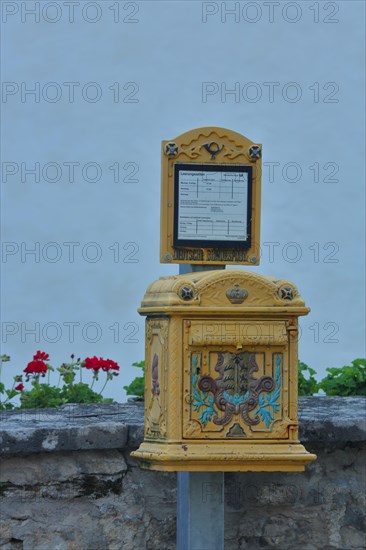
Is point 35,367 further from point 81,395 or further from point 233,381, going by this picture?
point 233,381

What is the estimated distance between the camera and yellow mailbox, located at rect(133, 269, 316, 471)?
518cm

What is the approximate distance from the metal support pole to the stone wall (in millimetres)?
448

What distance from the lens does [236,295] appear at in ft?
17.2

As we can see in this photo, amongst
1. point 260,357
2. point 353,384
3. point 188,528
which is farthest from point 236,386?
point 353,384

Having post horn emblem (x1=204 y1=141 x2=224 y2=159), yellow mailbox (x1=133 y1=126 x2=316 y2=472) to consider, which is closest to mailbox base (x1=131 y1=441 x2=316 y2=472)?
yellow mailbox (x1=133 y1=126 x2=316 y2=472)

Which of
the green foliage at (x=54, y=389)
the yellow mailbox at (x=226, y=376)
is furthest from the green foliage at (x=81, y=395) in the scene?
the yellow mailbox at (x=226, y=376)

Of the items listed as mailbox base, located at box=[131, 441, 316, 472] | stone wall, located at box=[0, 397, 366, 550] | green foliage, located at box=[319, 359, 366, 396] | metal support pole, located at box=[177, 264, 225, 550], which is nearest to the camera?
mailbox base, located at box=[131, 441, 316, 472]

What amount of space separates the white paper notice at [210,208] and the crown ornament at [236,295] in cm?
45

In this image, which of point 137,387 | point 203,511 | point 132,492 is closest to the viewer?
point 203,511

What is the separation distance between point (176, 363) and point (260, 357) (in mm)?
339

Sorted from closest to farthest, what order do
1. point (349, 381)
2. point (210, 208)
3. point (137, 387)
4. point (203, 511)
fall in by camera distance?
1. point (203, 511)
2. point (210, 208)
3. point (349, 381)
4. point (137, 387)

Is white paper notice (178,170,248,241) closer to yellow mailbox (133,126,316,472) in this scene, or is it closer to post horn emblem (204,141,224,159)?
post horn emblem (204,141,224,159)

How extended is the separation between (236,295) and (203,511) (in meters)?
0.92

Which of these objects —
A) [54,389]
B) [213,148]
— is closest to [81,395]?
[54,389]
